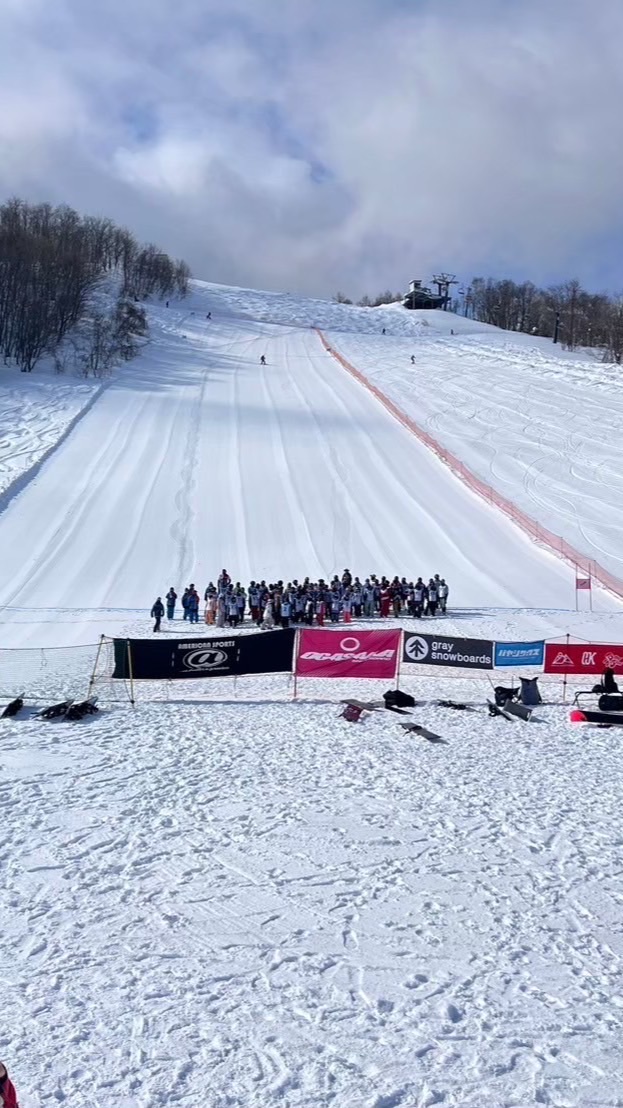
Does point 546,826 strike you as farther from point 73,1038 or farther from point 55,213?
point 55,213

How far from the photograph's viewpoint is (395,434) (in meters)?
44.2

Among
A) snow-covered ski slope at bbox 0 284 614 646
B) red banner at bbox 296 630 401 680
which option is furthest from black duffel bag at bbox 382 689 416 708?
snow-covered ski slope at bbox 0 284 614 646

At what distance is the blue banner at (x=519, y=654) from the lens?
17047 mm

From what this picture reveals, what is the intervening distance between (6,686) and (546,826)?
33.9 feet

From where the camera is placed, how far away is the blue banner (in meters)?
17.0

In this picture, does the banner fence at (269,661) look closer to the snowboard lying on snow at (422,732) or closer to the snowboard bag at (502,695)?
the snowboard bag at (502,695)

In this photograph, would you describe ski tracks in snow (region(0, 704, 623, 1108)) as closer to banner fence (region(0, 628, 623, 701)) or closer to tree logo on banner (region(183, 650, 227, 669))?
banner fence (region(0, 628, 623, 701))

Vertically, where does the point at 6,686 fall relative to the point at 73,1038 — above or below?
below

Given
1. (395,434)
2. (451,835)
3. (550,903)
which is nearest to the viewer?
(550,903)

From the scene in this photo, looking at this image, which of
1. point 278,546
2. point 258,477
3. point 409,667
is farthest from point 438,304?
point 409,667

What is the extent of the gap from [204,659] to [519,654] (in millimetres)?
6653

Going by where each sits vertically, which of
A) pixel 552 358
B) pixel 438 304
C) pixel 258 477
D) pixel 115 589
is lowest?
pixel 115 589

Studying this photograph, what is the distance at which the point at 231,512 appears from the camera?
31.9 meters

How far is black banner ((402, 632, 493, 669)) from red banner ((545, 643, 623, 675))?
1378 mm
